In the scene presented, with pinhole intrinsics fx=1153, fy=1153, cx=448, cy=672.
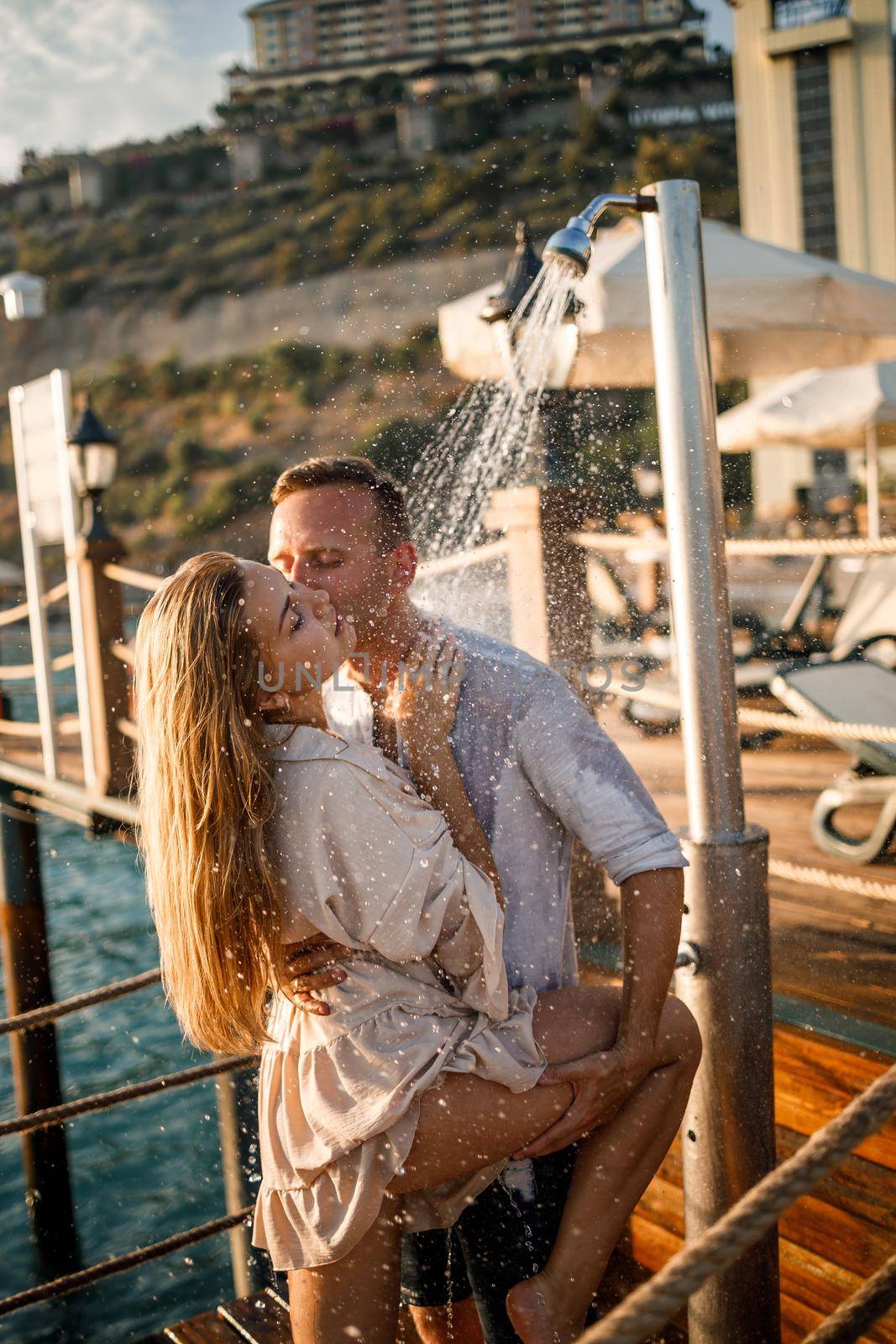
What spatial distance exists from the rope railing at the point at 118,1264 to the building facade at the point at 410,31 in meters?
79.0

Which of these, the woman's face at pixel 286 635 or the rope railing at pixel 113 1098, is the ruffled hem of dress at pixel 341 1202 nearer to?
the woman's face at pixel 286 635

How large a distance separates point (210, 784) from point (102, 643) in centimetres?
482

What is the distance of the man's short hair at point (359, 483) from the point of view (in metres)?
1.78

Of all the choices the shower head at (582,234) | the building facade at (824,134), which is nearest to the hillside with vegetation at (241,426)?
the building facade at (824,134)

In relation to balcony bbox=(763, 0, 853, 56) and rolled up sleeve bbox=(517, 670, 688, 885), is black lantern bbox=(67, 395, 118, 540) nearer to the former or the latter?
rolled up sleeve bbox=(517, 670, 688, 885)

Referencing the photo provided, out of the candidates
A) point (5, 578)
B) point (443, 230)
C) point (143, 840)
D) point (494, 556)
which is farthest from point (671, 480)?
point (443, 230)

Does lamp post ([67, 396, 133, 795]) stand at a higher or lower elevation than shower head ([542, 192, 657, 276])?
lower

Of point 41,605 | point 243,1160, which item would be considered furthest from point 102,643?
point 243,1160

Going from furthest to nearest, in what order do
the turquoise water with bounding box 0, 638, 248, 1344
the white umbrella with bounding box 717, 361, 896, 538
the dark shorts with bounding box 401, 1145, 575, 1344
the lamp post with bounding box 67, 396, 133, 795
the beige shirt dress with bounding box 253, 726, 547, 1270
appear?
the white umbrella with bounding box 717, 361, 896, 538 < the lamp post with bounding box 67, 396, 133, 795 < the turquoise water with bounding box 0, 638, 248, 1344 < the dark shorts with bounding box 401, 1145, 575, 1344 < the beige shirt dress with bounding box 253, 726, 547, 1270

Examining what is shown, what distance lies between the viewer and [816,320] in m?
5.66

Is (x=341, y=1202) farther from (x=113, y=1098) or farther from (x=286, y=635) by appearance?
(x=113, y=1098)

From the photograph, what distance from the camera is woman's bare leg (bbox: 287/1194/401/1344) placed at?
1.39m

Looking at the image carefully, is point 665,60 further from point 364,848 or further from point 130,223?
point 364,848

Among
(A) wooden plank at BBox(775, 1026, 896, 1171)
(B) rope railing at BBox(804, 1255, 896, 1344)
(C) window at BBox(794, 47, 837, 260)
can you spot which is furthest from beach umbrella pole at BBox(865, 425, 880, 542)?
(C) window at BBox(794, 47, 837, 260)
